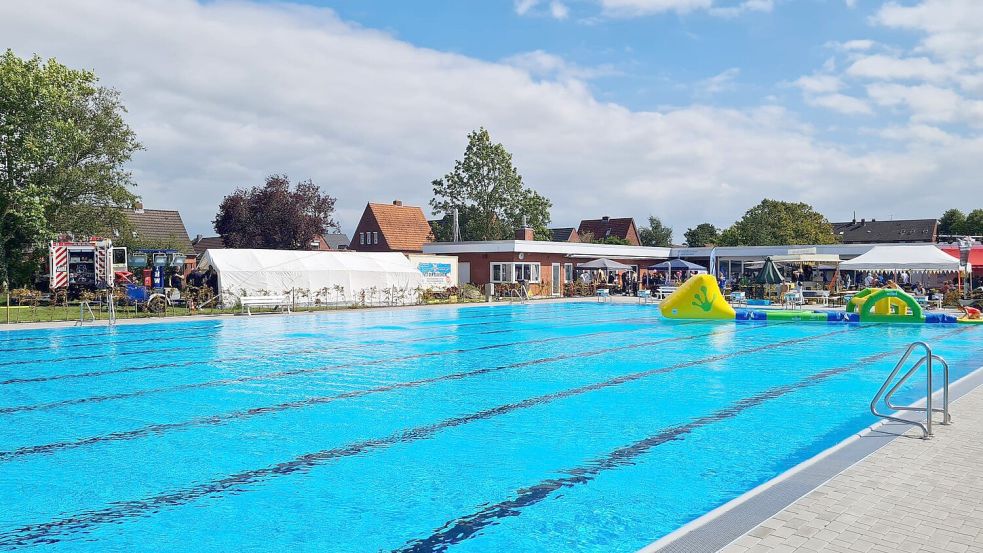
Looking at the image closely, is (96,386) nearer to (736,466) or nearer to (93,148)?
(736,466)

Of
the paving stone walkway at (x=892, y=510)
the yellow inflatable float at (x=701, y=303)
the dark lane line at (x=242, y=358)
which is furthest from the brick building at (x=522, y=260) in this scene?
the paving stone walkway at (x=892, y=510)

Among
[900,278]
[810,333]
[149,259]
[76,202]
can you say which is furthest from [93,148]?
[900,278]

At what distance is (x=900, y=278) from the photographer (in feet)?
131

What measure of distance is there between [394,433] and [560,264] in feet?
113

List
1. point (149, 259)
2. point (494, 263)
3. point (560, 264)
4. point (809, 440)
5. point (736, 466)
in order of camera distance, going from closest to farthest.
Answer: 1. point (736, 466)
2. point (809, 440)
3. point (149, 259)
4. point (494, 263)
5. point (560, 264)

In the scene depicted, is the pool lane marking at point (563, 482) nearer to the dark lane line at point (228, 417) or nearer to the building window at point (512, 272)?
the dark lane line at point (228, 417)

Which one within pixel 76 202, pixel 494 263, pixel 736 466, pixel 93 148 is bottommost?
pixel 736 466

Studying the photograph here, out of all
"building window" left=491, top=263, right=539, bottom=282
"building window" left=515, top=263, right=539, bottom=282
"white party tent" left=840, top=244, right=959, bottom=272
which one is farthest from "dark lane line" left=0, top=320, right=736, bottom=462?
"building window" left=515, top=263, right=539, bottom=282

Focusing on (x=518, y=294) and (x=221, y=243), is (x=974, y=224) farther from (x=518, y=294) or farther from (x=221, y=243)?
(x=221, y=243)

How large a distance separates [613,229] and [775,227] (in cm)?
2620

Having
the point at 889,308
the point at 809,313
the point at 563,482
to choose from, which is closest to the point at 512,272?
the point at 809,313

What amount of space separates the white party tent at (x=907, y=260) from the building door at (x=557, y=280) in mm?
16580

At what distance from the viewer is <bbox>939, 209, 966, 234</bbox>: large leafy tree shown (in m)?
92.4

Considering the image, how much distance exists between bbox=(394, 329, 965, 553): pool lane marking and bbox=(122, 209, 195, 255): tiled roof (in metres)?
44.8
